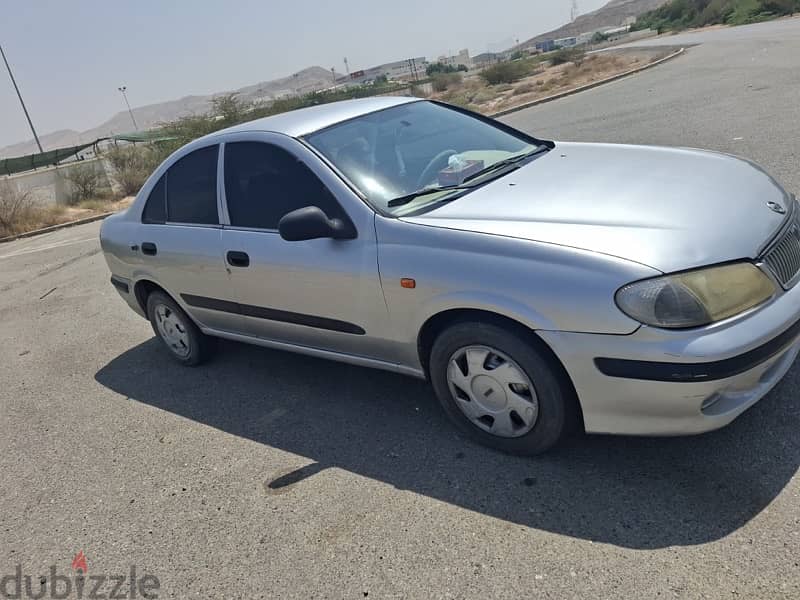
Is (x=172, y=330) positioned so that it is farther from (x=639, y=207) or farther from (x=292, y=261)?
(x=639, y=207)

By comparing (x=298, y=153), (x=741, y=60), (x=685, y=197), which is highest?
(x=298, y=153)

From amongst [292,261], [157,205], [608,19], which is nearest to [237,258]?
[292,261]

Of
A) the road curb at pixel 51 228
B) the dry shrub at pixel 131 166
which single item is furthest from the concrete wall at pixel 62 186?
the road curb at pixel 51 228

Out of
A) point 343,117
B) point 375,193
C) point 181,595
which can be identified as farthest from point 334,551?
point 343,117

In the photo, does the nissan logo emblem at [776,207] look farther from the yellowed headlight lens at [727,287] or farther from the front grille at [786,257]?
the yellowed headlight lens at [727,287]

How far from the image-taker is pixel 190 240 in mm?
4320

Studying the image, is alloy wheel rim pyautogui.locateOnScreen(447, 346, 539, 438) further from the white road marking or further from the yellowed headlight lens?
the white road marking

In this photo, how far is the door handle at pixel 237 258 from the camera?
389cm

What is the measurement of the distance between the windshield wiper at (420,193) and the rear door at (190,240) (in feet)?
4.38

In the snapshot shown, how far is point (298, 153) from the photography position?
11.9ft

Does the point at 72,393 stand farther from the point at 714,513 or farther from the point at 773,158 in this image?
the point at 773,158

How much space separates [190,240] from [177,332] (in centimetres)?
96

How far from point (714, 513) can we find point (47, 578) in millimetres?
2922

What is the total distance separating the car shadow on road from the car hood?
88 centimetres
